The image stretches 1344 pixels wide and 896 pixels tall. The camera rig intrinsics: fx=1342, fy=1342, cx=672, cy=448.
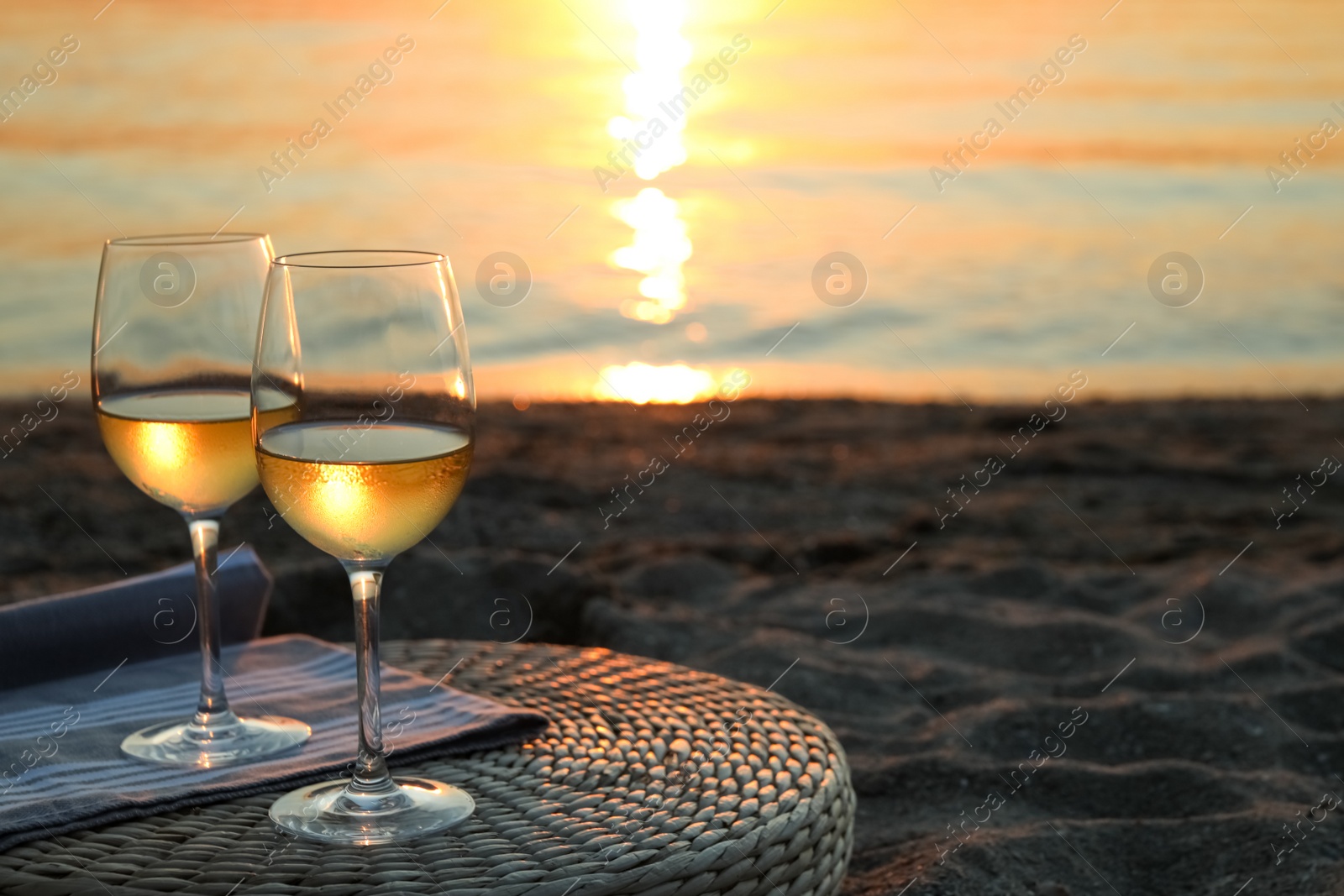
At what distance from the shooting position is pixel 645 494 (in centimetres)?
559

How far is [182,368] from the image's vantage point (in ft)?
5.84

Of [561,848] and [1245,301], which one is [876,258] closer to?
[1245,301]

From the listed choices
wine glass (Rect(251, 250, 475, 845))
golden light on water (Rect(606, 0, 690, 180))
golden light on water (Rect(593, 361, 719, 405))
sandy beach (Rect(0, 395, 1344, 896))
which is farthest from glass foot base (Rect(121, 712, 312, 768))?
golden light on water (Rect(606, 0, 690, 180))

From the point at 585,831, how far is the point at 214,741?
57 centimetres

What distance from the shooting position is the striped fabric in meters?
1.65

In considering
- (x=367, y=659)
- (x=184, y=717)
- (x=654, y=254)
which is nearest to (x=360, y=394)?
(x=367, y=659)

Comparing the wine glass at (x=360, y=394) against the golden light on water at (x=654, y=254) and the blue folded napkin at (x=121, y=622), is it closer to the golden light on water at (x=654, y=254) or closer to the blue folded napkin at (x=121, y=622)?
the blue folded napkin at (x=121, y=622)

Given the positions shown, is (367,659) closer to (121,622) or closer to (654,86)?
(121,622)

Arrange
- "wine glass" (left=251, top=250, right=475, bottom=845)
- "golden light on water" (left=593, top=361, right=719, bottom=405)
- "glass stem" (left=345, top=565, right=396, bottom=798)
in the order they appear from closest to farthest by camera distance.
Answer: "wine glass" (left=251, top=250, right=475, bottom=845), "glass stem" (left=345, top=565, right=396, bottom=798), "golden light on water" (left=593, top=361, right=719, bottom=405)

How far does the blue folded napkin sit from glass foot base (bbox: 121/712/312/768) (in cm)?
30

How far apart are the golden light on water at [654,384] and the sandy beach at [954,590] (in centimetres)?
100

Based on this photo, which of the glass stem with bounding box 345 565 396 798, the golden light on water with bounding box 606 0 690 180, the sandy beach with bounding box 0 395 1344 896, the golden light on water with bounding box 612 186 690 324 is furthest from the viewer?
the golden light on water with bounding box 606 0 690 180

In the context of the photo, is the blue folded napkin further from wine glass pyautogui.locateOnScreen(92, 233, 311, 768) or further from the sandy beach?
the sandy beach

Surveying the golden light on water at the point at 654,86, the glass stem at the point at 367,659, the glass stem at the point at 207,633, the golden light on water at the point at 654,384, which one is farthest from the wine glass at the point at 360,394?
the golden light on water at the point at 654,86
